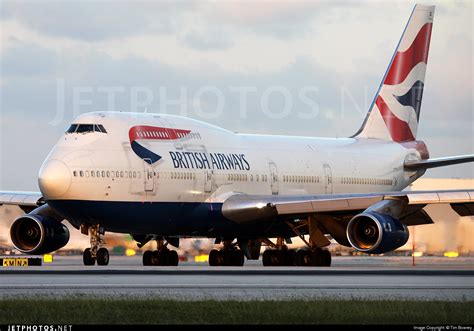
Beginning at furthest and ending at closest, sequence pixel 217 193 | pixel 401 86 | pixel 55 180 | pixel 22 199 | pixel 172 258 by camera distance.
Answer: pixel 401 86, pixel 22 199, pixel 172 258, pixel 217 193, pixel 55 180

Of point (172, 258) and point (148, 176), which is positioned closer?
point (148, 176)

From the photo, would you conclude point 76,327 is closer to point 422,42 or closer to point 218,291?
point 218,291

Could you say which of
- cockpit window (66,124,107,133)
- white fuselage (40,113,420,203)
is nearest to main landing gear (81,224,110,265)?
white fuselage (40,113,420,203)

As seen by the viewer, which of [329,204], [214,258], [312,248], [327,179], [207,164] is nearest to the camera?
[329,204]

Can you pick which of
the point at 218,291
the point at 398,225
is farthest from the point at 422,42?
the point at 218,291

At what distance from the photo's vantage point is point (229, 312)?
1772cm

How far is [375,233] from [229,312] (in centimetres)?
1799

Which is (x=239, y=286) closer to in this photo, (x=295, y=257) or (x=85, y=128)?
(x=85, y=128)

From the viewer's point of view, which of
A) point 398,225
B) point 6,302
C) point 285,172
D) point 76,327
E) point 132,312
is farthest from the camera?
point 285,172

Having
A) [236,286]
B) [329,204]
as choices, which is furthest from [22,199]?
[236,286]

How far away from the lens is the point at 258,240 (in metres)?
43.6

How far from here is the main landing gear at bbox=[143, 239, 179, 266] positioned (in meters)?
40.6

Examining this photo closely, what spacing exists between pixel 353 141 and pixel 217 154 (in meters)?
10.1

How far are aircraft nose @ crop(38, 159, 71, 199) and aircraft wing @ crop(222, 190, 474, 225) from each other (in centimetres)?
672
